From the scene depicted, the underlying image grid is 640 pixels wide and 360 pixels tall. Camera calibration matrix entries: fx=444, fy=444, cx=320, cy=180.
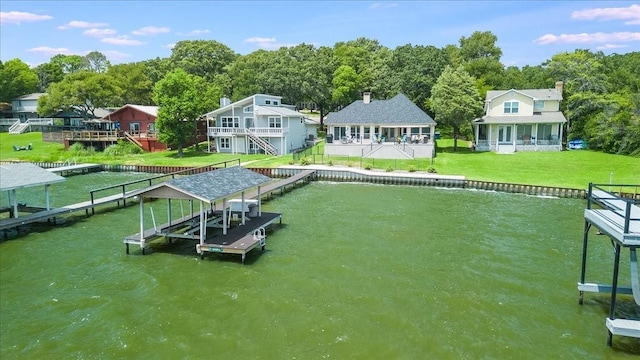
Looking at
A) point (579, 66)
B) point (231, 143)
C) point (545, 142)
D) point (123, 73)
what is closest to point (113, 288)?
point (231, 143)

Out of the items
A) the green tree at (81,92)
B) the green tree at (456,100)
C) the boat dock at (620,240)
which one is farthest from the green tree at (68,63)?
the boat dock at (620,240)

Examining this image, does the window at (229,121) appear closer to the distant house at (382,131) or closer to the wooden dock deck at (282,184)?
the distant house at (382,131)

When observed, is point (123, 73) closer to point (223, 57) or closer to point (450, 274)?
point (223, 57)

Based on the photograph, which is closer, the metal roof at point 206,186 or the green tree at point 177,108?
the metal roof at point 206,186

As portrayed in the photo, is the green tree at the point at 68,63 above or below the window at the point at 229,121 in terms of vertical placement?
above

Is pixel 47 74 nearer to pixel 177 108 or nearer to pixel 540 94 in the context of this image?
pixel 177 108

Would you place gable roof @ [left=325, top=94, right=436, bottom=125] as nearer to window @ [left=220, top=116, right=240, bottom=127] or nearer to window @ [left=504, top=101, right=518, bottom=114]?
window @ [left=504, top=101, right=518, bottom=114]
